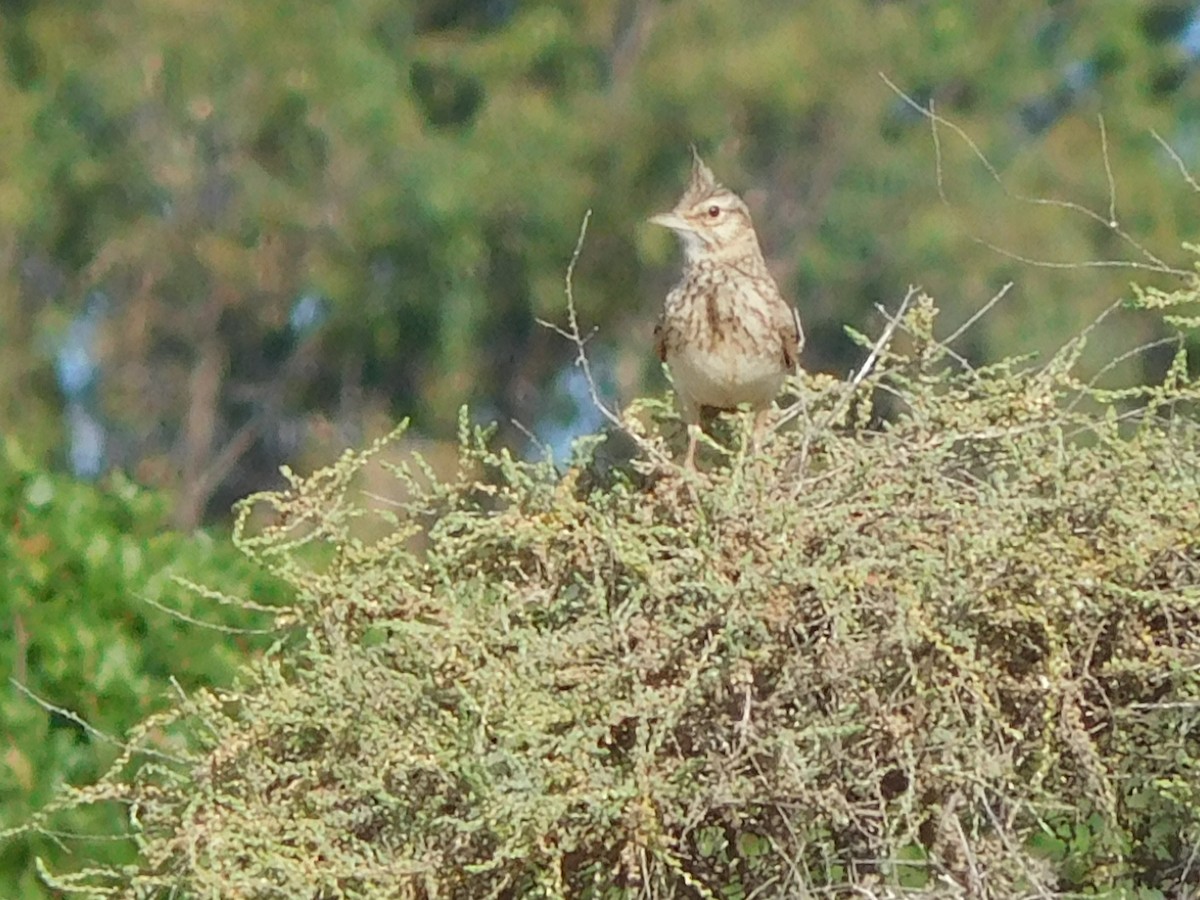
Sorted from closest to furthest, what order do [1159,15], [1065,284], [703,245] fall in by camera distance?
[703,245] → [1065,284] → [1159,15]

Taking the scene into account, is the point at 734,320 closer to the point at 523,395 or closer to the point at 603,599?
the point at 603,599

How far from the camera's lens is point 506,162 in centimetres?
1241

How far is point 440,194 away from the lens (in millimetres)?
Answer: 11906

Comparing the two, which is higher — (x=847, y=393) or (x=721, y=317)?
(x=721, y=317)

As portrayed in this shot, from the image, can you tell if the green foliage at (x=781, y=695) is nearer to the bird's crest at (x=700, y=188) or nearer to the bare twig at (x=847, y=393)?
the bare twig at (x=847, y=393)

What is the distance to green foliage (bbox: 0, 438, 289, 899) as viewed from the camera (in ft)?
13.1

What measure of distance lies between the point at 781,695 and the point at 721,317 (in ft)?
7.29

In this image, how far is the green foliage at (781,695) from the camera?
7.30 feet

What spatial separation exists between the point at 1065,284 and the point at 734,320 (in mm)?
8256

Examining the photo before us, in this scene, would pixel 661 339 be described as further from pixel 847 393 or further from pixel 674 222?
pixel 847 393

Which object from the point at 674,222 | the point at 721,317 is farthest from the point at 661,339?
the point at 674,222

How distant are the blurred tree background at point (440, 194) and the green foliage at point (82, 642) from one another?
6.98 m

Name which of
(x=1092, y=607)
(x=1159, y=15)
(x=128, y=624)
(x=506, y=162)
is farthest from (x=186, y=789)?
(x=1159, y=15)

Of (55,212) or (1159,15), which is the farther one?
(1159,15)
